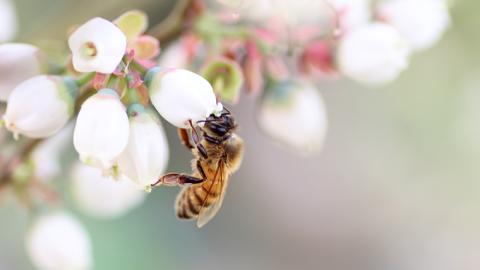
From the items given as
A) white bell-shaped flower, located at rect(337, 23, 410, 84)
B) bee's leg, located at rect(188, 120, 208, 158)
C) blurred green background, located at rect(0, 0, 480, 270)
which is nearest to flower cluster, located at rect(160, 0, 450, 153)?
white bell-shaped flower, located at rect(337, 23, 410, 84)

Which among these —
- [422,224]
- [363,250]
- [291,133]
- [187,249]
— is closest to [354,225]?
[363,250]

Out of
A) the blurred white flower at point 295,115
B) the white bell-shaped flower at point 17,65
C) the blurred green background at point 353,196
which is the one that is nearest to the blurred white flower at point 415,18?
the blurred white flower at point 295,115

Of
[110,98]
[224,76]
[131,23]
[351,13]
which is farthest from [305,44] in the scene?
[110,98]

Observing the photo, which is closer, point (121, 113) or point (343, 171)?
point (121, 113)

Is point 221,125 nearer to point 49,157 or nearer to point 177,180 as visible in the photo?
point 177,180

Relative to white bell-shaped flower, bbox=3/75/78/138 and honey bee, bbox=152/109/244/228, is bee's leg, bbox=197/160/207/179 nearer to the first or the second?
honey bee, bbox=152/109/244/228

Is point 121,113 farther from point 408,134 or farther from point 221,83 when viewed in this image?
point 408,134

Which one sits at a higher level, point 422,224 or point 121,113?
point 422,224

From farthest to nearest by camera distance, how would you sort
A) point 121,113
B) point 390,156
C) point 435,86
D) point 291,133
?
point 390,156 < point 435,86 < point 291,133 < point 121,113
